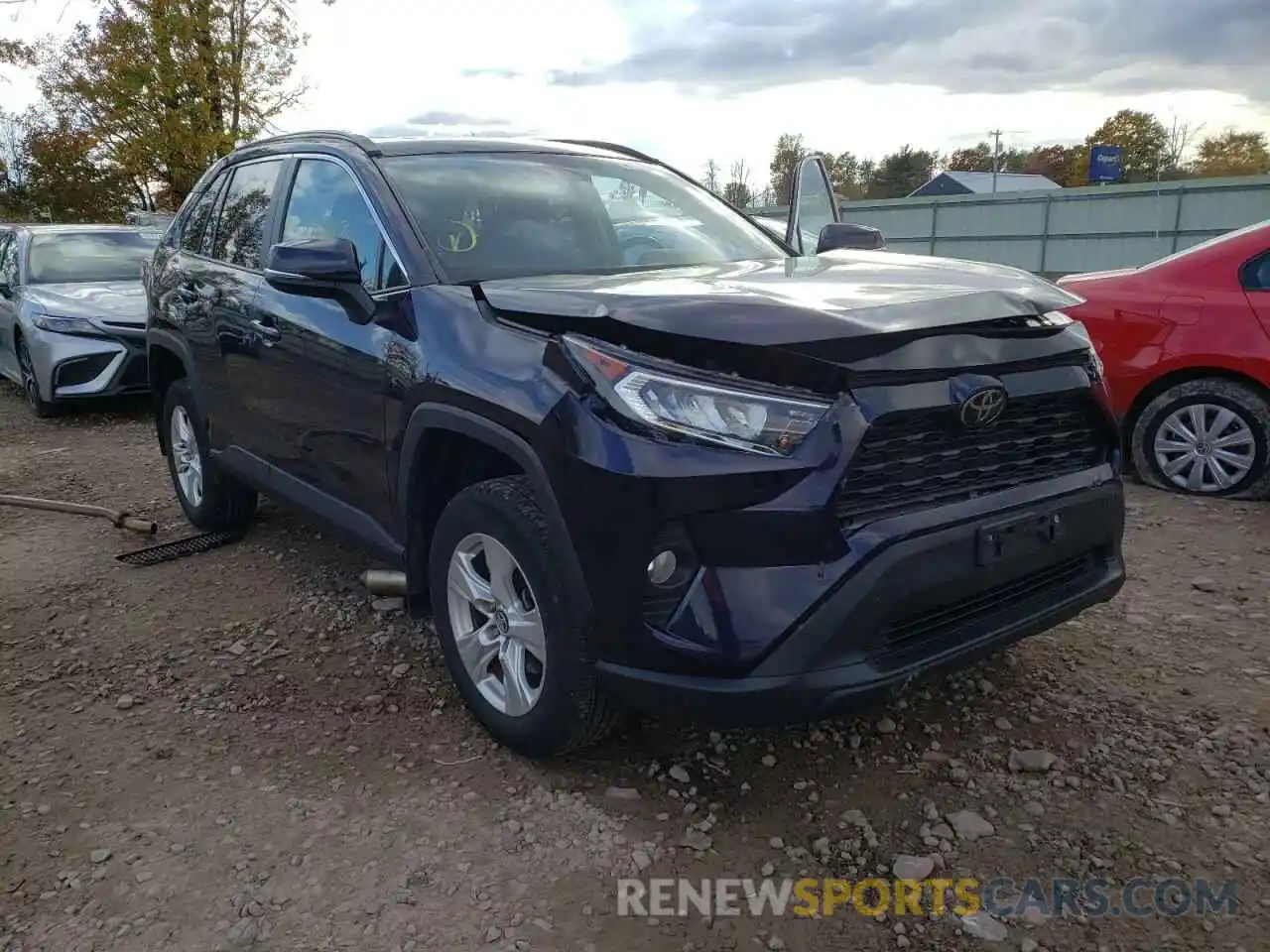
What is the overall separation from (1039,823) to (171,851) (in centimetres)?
222

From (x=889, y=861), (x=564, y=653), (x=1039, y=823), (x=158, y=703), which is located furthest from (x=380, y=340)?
(x=1039, y=823)

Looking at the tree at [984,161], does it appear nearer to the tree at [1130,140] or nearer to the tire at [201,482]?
the tree at [1130,140]

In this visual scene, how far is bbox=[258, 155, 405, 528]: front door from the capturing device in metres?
3.31

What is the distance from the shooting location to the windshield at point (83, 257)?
9125 millimetres

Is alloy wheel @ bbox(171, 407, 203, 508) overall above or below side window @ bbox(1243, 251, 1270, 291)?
below

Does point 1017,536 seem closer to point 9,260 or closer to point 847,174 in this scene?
point 9,260

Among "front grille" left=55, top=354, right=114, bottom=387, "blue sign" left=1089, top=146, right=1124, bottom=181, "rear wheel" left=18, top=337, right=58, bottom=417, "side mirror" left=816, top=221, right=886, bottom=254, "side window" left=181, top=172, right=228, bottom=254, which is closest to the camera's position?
"side mirror" left=816, top=221, right=886, bottom=254

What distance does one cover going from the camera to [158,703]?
3.51 metres

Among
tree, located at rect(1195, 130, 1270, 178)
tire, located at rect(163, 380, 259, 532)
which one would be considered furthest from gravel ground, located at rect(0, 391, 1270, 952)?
Answer: tree, located at rect(1195, 130, 1270, 178)

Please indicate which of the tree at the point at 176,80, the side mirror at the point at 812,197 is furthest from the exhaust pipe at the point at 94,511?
the tree at the point at 176,80

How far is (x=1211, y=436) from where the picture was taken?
5391 mm

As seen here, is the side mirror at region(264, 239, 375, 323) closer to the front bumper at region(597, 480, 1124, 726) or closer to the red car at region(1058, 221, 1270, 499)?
the front bumper at region(597, 480, 1124, 726)

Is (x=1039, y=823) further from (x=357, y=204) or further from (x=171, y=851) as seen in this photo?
(x=357, y=204)

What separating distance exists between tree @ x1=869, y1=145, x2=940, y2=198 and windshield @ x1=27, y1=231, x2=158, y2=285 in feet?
251
